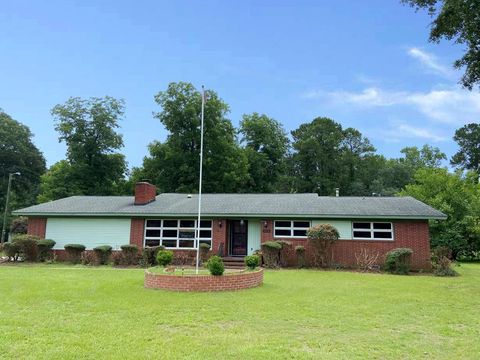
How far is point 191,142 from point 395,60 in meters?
22.7

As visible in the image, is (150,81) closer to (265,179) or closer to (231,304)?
(231,304)

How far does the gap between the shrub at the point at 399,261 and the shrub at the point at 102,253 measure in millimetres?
12542

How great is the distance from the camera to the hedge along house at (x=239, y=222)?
56.1ft

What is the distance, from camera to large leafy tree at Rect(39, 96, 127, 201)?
35.1 m

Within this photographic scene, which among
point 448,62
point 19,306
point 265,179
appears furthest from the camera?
point 265,179

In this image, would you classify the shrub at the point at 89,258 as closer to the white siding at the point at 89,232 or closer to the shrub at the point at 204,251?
the white siding at the point at 89,232

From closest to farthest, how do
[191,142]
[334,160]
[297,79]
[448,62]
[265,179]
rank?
[448,62]
[297,79]
[191,142]
[265,179]
[334,160]

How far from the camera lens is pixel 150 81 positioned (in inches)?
774

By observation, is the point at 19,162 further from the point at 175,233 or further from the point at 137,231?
the point at 175,233

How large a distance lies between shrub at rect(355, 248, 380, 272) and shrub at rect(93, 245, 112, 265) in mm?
11481

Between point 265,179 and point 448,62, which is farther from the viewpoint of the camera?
point 265,179

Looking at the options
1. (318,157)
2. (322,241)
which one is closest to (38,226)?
(322,241)

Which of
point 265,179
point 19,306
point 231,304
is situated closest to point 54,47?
point 19,306

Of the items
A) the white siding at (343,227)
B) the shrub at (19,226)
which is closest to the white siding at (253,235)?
the white siding at (343,227)
